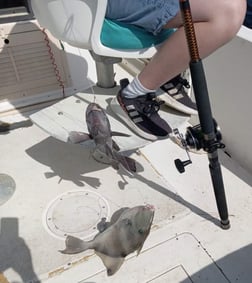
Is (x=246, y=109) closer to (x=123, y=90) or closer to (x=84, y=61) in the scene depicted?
(x=123, y=90)

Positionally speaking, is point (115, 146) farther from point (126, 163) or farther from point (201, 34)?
point (201, 34)

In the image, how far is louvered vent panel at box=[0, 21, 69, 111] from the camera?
186 cm

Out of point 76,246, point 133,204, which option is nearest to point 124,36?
point 133,204

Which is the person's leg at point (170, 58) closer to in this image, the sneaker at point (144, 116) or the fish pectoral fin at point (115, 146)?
the sneaker at point (144, 116)

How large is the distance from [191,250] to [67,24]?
0.98m

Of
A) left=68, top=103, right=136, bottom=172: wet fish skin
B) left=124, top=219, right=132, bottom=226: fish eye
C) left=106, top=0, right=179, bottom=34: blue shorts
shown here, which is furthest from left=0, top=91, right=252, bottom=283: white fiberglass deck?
left=106, top=0, right=179, bottom=34: blue shorts

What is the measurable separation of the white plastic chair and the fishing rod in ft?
1.11

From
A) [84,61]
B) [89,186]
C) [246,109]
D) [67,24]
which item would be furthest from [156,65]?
[84,61]

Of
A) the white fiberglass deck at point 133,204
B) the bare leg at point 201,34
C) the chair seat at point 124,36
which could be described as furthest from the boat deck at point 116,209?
the chair seat at point 124,36

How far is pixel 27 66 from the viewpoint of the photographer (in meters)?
1.95

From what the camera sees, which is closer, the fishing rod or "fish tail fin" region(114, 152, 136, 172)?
the fishing rod

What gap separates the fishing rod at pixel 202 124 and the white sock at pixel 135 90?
0.29m

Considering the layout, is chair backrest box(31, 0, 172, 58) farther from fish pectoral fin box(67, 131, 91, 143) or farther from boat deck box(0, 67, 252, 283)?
boat deck box(0, 67, 252, 283)

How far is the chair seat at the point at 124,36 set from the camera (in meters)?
1.13
